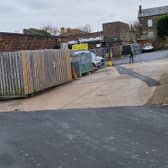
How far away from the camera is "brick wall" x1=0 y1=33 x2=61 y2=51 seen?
63.1ft

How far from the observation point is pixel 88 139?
6.09 m

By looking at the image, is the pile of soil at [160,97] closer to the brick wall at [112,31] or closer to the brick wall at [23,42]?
the brick wall at [23,42]

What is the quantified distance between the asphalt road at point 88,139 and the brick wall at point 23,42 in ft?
37.1

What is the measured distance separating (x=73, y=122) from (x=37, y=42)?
56.9 ft

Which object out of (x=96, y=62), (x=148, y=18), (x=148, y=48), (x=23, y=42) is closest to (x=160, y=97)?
(x=23, y=42)

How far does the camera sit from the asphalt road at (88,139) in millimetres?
4875

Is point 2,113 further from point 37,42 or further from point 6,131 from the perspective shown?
point 37,42

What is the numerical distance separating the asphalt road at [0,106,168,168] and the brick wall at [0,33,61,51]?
11293 mm

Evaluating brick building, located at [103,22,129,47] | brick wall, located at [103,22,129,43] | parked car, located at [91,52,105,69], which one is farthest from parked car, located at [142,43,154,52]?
parked car, located at [91,52,105,69]

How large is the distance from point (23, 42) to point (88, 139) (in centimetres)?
1687

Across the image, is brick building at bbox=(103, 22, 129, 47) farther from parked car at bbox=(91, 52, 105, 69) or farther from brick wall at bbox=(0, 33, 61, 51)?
brick wall at bbox=(0, 33, 61, 51)

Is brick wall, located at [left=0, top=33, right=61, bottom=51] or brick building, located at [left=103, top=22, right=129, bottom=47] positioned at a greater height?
brick building, located at [left=103, top=22, right=129, bottom=47]

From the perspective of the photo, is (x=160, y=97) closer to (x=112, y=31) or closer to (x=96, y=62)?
(x=96, y=62)

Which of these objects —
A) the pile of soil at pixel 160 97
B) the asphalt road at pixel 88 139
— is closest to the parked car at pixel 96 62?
the pile of soil at pixel 160 97
